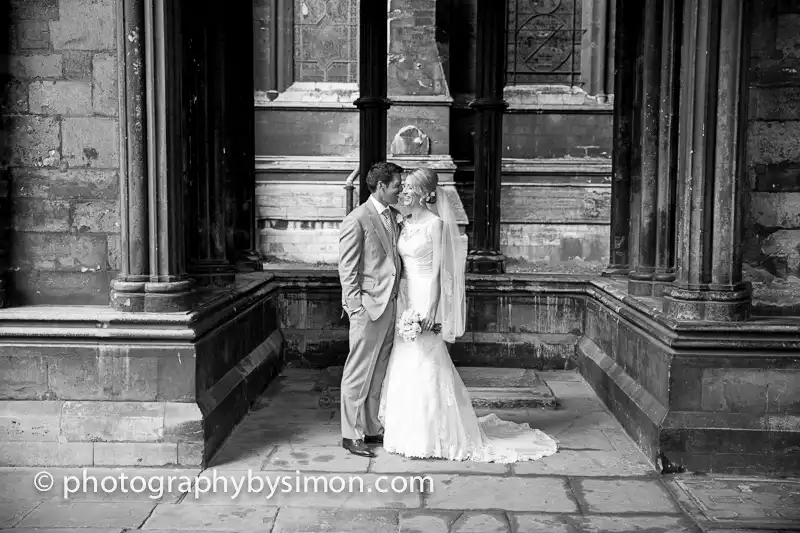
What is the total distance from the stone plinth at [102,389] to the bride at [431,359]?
1146mm

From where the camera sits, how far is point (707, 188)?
14.8ft

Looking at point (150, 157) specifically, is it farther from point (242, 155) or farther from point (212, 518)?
point (242, 155)

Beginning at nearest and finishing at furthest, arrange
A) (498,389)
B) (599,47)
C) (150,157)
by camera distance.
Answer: (150,157) → (498,389) → (599,47)

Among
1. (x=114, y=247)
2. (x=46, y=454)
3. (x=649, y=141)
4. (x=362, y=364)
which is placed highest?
(x=649, y=141)

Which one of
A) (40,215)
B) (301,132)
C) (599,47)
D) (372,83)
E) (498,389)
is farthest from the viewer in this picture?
(599,47)

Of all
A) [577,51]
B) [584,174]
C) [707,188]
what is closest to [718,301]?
[707,188]

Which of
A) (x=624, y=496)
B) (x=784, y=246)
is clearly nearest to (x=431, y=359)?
(x=624, y=496)

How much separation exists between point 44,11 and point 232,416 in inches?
106

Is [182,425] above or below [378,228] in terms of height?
below

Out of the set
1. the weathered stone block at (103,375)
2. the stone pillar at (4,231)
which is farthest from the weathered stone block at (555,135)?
the weathered stone block at (103,375)

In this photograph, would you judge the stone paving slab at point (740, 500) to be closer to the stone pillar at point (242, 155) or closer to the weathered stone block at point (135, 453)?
the weathered stone block at point (135, 453)

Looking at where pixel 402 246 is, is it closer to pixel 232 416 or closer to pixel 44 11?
pixel 232 416

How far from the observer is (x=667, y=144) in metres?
5.65

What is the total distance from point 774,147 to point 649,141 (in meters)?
1.29
